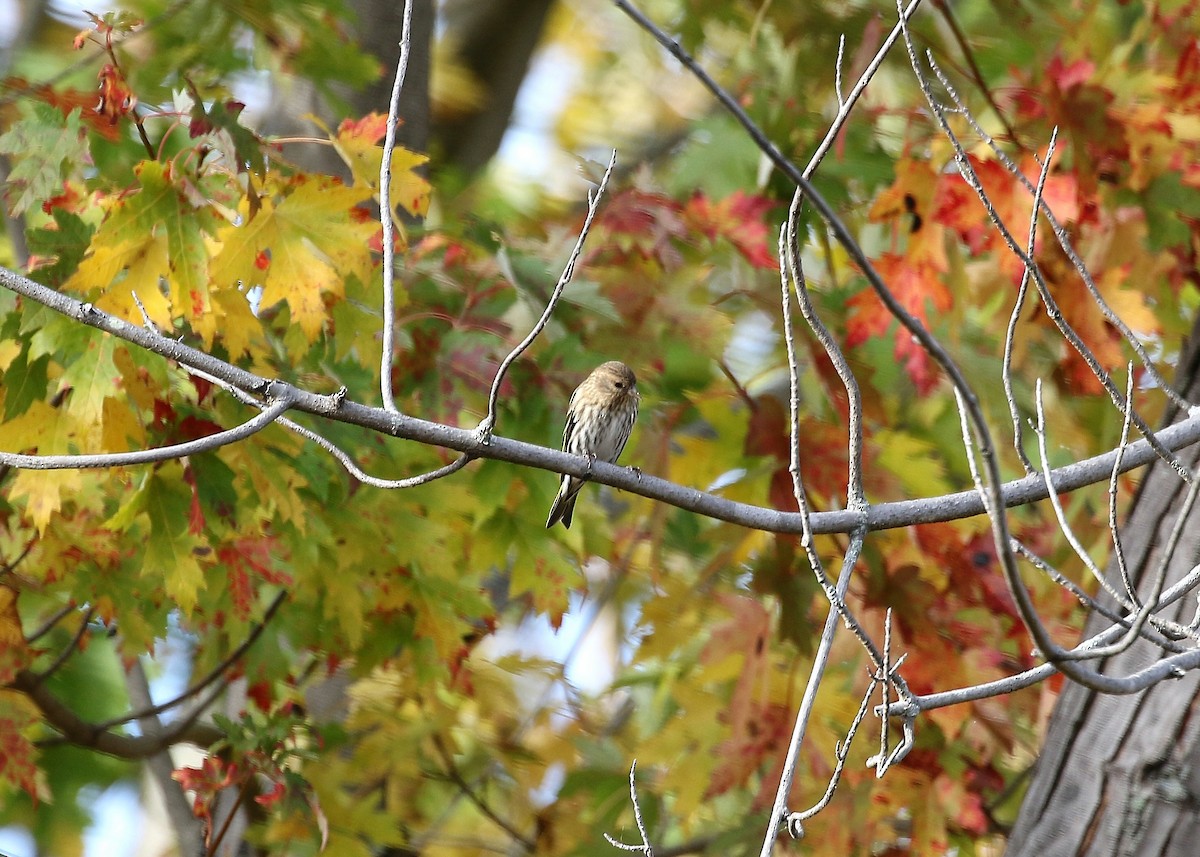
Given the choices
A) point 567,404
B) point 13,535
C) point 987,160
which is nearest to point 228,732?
point 13,535

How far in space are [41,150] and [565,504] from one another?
1.98m

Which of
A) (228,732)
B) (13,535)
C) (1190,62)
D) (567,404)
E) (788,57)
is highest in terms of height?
(788,57)

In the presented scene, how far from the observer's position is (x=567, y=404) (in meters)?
3.89

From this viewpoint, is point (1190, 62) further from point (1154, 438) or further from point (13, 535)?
point (13, 535)

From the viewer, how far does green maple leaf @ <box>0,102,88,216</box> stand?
3090 millimetres

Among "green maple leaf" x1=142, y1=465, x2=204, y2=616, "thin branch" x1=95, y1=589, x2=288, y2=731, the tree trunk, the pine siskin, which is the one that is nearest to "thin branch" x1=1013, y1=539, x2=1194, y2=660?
the tree trunk

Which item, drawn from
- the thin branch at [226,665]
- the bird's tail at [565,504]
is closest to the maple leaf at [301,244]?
the bird's tail at [565,504]

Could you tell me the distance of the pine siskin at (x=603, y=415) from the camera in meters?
4.57

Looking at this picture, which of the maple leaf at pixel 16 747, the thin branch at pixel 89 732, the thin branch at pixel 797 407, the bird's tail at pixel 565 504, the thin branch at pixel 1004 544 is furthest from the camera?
the bird's tail at pixel 565 504

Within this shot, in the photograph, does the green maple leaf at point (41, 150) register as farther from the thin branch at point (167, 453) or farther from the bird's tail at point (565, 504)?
the bird's tail at point (565, 504)

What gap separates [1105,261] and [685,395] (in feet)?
5.46

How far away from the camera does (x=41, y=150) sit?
3104mm

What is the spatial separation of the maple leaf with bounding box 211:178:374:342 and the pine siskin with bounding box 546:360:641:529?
4.37 ft

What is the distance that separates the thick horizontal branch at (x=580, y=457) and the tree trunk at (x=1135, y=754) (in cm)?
142
